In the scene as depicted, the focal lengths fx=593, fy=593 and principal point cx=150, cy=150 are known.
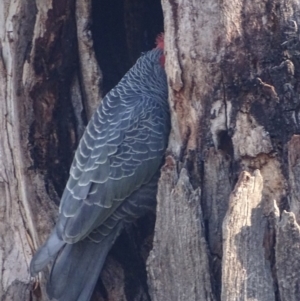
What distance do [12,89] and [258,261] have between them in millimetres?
1895

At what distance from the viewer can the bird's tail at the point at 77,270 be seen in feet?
10.7

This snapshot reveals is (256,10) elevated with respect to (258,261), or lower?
elevated

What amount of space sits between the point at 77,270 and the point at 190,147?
98cm

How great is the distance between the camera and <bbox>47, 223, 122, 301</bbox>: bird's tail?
3.26 meters

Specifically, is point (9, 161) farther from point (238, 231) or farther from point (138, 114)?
point (238, 231)

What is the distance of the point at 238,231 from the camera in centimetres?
253

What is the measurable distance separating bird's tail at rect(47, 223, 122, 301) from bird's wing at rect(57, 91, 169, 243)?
0.15 meters

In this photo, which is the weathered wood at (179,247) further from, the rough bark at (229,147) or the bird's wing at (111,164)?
the bird's wing at (111,164)

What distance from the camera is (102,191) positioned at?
3.29 meters

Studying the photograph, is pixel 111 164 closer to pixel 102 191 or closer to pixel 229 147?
pixel 102 191

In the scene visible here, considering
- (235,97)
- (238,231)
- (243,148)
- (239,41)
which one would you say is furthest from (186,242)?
(239,41)

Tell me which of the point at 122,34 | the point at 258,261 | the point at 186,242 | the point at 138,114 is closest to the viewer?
the point at 258,261

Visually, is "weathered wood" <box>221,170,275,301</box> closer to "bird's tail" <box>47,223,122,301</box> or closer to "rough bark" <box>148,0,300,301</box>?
"rough bark" <box>148,0,300,301</box>

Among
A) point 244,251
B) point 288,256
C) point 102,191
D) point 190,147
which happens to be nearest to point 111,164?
point 102,191
